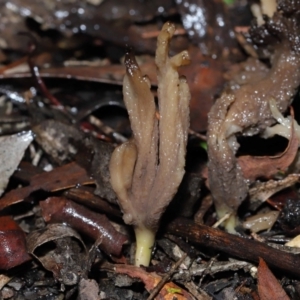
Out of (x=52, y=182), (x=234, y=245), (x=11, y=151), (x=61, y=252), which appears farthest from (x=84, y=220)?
(x=234, y=245)

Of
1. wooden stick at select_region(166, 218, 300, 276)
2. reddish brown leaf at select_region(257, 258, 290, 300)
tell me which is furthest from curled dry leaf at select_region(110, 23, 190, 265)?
reddish brown leaf at select_region(257, 258, 290, 300)

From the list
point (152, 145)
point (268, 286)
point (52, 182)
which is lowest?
point (268, 286)

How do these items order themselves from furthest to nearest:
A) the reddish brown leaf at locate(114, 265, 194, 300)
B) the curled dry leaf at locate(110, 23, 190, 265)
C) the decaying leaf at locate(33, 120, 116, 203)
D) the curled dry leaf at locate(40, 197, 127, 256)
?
the decaying leaf at locate(33, 120, 116, 203) → the curled dry leaf at locate(40, 197, 127, 256) → the reddish brown leaf at locate(114, 265, 194, 300) → the curled dry leaf at locate(110, 23, 190, 265)

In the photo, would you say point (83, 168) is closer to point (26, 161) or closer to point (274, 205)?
point (26, 161)

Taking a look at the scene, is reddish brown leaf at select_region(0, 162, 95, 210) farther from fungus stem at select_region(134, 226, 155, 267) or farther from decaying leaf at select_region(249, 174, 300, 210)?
decaying leaf at select_region(249, 174, 300, 210)

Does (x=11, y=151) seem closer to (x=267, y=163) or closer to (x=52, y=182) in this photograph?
(x=52, y=182)
